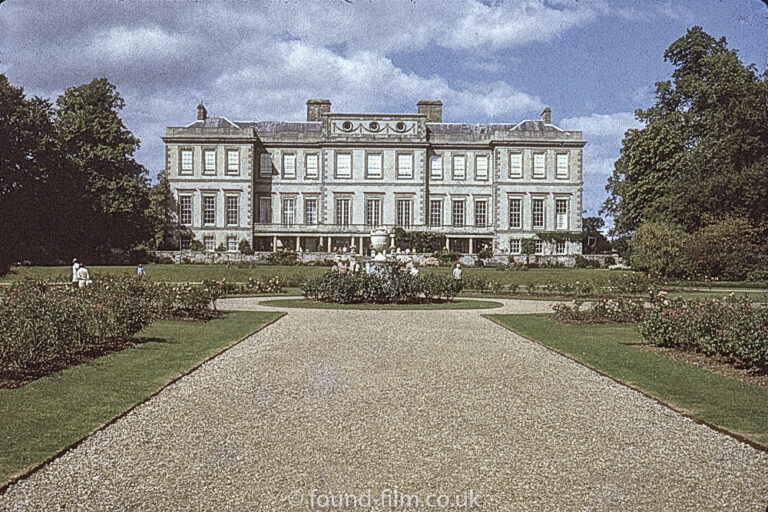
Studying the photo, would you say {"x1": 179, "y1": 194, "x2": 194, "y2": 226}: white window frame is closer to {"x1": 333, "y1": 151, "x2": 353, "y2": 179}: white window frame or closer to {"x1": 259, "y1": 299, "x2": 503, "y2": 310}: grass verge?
{"x1": 333, "y1": 151, "x2": 353, "y2": 179}: white window frame

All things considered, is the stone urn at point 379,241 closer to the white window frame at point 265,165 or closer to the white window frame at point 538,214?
the white window frame at point 538,214

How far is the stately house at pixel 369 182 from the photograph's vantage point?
43.3m

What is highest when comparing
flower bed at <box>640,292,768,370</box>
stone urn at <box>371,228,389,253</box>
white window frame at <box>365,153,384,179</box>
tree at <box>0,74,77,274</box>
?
white window frame at <box>365,153,384,179</box>

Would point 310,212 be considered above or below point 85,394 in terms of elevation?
above

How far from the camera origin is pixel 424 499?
3672 mm

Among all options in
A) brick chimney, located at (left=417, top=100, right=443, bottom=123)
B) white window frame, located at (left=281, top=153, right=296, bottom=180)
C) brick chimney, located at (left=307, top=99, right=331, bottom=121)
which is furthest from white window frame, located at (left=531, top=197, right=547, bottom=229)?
white window frame, located at (left=281, top=153, right=296, bottom=180)

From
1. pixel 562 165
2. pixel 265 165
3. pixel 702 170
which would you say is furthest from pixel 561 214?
pixel 265 165

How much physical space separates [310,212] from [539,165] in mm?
15087

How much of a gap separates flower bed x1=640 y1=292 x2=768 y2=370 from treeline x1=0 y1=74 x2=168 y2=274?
17.4 m

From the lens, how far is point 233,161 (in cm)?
4372

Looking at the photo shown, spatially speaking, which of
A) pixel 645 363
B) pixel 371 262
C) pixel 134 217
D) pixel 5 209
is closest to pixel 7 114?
pixel 5 209

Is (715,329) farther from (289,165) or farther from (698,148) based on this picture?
(289,165)

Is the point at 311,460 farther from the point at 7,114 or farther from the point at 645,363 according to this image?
the point at 7,114

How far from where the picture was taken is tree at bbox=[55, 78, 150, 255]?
31.4m
